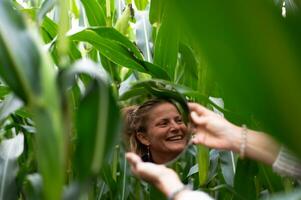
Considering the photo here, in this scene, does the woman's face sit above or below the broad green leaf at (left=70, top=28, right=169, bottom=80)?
below

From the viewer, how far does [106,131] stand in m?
0.44

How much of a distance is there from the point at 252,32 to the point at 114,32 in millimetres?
739

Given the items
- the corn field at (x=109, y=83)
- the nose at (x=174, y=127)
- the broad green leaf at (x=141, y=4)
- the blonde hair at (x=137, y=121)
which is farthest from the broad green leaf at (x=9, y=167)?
the broad green leaf at (x=141, y=4)

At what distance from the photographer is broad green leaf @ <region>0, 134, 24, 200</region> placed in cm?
83

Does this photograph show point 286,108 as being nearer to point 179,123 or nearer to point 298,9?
point 298,9

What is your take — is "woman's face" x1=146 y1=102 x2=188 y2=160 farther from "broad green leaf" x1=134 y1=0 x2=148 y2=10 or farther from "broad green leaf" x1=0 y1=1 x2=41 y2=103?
"broad green leaf" x1=0 y1=1 x2=41 y2=103

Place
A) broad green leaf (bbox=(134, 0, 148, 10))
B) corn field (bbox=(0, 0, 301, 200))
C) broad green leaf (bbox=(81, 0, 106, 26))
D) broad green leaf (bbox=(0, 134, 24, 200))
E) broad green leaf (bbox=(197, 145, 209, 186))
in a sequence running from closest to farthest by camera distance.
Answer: corn field (bbox=(0, 0, 301, 200)) → broad green leaf (bbox=(0, 134, 24, 200)) → broad green leaf (bbox=(197, 145, 209, 186)) → broad green leaf (bbox=(81, 0, 106, 26)) → broad green leaf (bbox=(134, 0, 148, 10))

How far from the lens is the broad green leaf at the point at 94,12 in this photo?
1146 mm

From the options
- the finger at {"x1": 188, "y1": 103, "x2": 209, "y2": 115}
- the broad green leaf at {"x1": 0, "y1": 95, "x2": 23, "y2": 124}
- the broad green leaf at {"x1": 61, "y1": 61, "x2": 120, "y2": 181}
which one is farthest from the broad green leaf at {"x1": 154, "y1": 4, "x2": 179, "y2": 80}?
the broad green leaf at {"x1": 61, "y1": 61, "x2": 120, "y2": 181}

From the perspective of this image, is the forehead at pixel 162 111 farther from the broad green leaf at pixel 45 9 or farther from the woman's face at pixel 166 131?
the broad green leaf at pixel 45 9

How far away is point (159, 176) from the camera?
55 centimetres

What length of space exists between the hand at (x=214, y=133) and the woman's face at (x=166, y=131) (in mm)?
313

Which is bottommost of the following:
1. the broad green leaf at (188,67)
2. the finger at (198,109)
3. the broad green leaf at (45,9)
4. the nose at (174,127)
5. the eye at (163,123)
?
the nose at (174,127)

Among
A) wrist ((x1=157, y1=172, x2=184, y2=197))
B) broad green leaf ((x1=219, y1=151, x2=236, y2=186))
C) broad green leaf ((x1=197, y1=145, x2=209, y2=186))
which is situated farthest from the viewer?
broad green leaf ((x1=219, y1=151, x2=236, y2=186))
